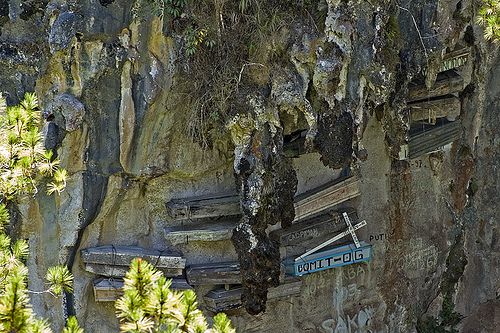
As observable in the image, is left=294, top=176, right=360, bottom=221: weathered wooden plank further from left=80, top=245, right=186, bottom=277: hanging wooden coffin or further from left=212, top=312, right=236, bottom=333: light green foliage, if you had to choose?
left=212, top=312, right=236, bottom=333: light green foliage

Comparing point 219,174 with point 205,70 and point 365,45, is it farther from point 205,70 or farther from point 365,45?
point 365,45

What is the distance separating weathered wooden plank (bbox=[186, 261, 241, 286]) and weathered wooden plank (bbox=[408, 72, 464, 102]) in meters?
2.87

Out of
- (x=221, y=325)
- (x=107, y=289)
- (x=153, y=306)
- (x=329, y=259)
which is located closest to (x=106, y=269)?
(x=107, y=289)

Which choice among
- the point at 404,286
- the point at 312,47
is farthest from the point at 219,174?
the point at 404,286

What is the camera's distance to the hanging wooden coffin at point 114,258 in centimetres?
788

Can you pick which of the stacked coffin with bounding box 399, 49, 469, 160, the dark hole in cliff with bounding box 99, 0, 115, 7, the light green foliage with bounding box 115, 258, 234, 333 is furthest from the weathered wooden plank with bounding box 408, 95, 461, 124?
the light green foliage with bounding box 115, 258, 234, 333

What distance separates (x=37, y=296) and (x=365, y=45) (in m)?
4.03

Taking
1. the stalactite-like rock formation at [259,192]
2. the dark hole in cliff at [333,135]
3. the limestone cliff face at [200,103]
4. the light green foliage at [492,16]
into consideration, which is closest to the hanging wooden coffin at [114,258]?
the limestone cliff face at [200,103]

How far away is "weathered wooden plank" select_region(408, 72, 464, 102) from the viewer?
9.14 meters

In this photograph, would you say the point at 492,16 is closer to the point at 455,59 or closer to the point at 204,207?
the point at 455,59

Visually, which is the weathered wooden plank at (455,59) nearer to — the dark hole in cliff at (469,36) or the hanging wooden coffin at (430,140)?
the dark hole in cliff at (469,36)

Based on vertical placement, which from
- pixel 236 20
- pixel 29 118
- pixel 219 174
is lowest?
pixel 29 118

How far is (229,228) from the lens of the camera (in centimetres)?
833

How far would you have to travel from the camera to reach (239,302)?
8539 millimetres
